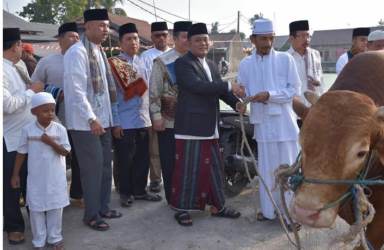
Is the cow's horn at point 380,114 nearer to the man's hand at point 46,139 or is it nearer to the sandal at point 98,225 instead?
the man's hand at point 46,139

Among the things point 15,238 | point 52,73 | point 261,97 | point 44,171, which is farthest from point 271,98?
point 15,238

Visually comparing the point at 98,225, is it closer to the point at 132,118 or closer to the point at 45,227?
the point at 45,227

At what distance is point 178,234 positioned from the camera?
4793mm

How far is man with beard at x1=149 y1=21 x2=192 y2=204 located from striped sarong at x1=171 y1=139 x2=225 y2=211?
1.34 ft

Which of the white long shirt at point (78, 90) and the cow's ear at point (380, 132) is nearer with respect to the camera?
the cow's ear at point (380, 132)

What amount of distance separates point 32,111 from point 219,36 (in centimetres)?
4989

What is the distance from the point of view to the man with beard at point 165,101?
5277 millimetres

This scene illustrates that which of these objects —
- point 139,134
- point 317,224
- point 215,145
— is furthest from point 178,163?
point 317,224

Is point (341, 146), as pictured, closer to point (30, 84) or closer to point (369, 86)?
point (369, 86)

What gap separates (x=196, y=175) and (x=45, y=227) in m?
1.63

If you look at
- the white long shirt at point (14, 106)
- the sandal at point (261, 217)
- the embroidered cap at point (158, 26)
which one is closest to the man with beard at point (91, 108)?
the white long shirt at point (14, 106)

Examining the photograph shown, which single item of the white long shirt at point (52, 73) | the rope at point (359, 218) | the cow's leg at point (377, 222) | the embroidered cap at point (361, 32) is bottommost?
the cow's leg at point (377, 222)

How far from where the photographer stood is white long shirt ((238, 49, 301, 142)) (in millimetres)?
4875

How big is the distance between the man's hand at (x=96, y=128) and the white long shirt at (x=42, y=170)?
1.04 feet
